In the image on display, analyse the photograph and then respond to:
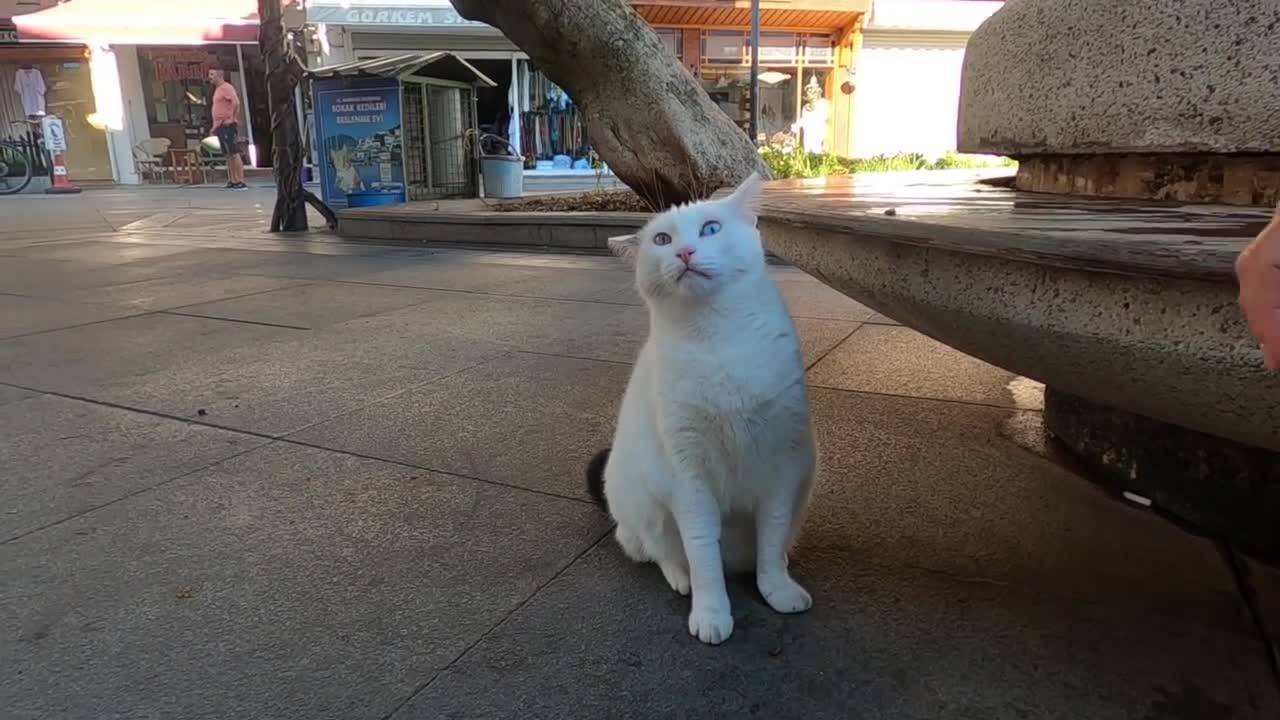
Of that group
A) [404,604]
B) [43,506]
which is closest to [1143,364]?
[404,604]

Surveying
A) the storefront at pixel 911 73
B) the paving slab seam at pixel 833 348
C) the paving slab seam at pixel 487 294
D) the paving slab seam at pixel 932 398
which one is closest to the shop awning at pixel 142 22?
the storefront at pixel 911 73

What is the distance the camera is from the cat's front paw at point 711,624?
69.9 inches

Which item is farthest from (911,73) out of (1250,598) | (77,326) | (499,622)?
(499,622)

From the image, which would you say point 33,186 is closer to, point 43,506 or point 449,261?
point 449,261

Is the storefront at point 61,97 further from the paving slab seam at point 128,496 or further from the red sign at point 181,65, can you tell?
the paving slab seam at point 128,496

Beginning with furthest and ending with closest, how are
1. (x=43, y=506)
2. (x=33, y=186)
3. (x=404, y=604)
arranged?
(x=33, y=186)
(x=43, y=506)
(x=404, y=604)

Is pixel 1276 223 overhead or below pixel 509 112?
below

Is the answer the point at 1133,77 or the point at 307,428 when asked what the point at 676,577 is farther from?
the point at 307,428

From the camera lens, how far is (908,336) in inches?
181

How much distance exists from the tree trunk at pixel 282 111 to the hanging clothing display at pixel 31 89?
15.2 m

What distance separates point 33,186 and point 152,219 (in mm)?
9044

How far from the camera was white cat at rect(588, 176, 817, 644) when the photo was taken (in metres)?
1.78

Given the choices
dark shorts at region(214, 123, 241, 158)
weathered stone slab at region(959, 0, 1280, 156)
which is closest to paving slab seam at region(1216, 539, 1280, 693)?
weathered stone slab at region(959, 0, 1280, 156)

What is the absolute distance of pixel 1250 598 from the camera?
74.1 inches
